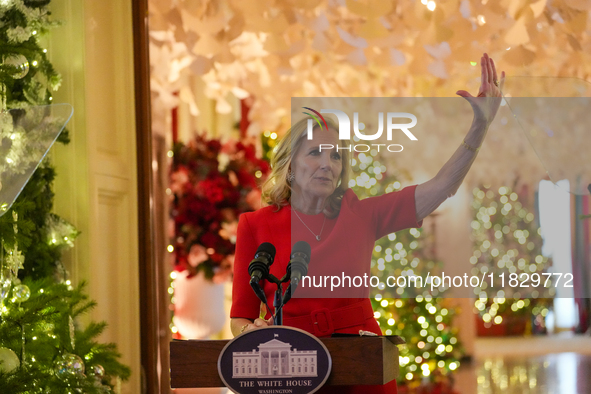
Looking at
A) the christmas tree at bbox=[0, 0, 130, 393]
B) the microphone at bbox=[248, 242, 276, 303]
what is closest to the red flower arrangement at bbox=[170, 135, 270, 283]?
the christmas tree at bbox=[0, 0, 130, 393]

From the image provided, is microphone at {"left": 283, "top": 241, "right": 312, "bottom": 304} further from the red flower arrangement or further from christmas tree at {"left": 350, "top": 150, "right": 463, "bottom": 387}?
christmas tree at {"left": 350, "top": 150, "right": 463, "bottom": 387}

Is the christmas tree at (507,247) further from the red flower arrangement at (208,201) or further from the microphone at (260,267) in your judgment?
the red flower arrangement at (208,201)

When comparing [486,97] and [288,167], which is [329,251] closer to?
[288,167]

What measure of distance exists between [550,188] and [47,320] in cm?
145

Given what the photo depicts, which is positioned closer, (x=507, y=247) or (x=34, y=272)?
(x=507, y=247)

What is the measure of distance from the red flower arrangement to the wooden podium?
170cm

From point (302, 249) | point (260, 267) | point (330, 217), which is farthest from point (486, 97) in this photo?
point (260, 267)

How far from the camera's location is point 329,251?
4.77ft

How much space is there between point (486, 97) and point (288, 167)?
0.53 metres

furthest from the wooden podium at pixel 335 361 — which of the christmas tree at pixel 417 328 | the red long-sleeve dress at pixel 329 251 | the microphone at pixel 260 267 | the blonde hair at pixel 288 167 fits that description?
the christmas tree at pixel 417 328

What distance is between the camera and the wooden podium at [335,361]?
42.5 inches

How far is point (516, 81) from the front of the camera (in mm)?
1652

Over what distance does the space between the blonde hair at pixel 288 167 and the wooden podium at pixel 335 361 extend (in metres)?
0.45

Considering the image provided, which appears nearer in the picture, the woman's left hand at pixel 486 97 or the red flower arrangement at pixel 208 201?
the woman's left hand at pixel 486 97
